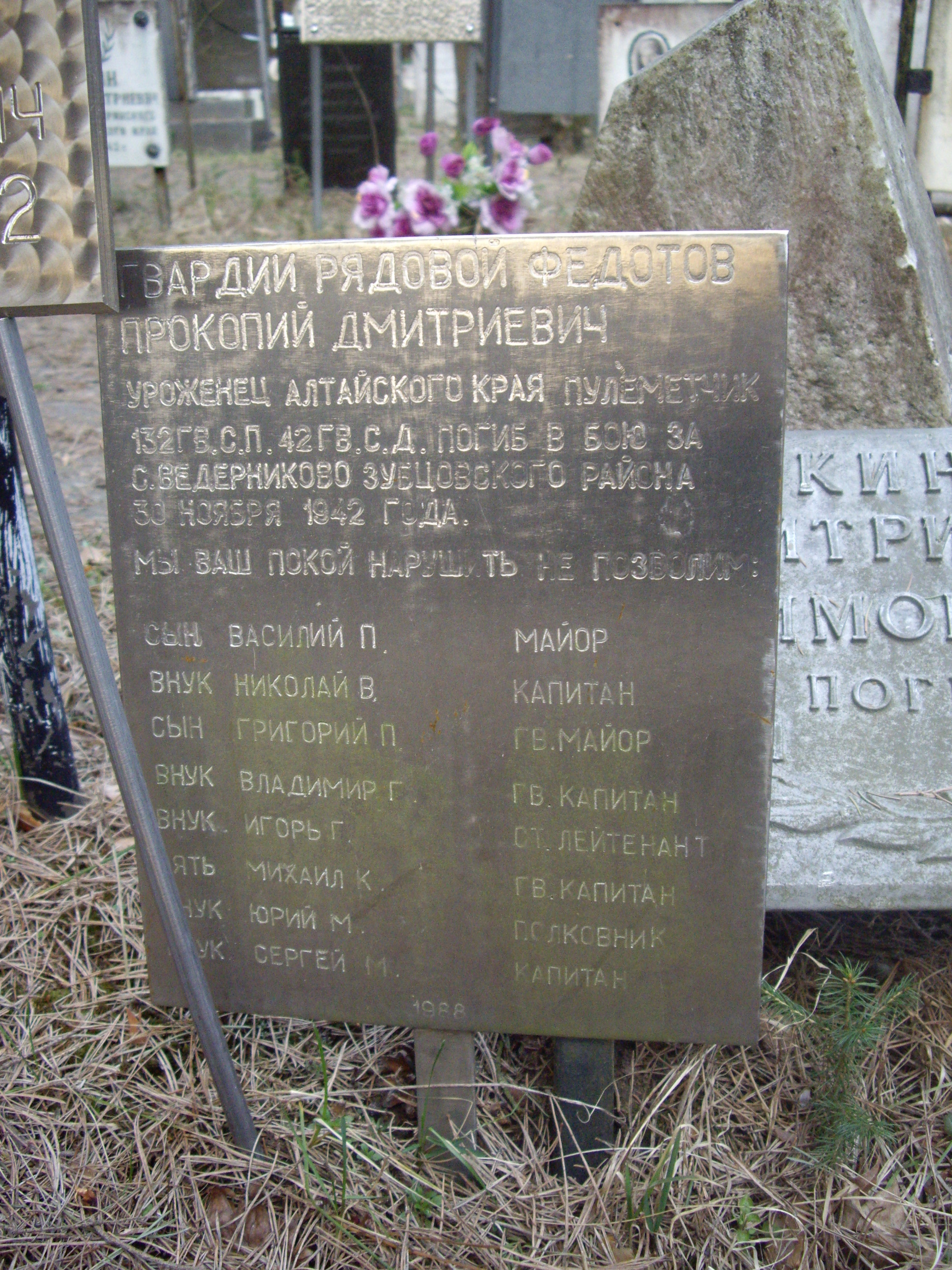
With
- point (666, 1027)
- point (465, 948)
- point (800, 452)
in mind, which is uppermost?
point (800, 452)

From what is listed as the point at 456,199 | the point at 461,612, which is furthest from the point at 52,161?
the point at 456,199

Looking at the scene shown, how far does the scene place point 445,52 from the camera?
12.9 m

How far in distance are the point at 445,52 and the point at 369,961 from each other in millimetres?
13891

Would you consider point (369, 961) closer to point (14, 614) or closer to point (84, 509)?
point (14, 614)

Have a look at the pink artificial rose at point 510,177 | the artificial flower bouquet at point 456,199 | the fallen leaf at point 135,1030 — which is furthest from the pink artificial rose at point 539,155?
the fallen leaf at point 135,1030

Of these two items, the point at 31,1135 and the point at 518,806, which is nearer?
the point at 518,806

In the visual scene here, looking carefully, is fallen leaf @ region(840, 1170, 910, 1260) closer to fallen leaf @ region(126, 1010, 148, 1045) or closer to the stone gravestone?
the stone gravestone

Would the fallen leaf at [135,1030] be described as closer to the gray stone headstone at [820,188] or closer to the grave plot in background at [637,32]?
the gray stone headstone at [820,188]

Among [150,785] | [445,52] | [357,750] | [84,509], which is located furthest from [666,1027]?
[445,52]

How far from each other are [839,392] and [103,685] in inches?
75.9

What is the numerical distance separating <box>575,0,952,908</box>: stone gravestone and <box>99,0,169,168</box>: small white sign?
5.22m

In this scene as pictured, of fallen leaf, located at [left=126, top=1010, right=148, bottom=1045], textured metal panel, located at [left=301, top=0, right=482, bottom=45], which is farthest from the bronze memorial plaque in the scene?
textured metal panel, located at [left=301, top=0, right=482, bottom=45]

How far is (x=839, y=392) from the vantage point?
248 centimetres

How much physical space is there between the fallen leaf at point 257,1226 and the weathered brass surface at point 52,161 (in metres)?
1.51
